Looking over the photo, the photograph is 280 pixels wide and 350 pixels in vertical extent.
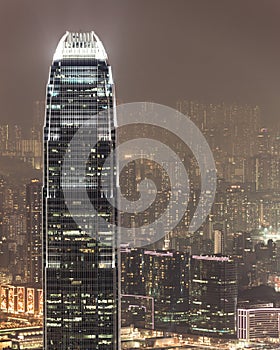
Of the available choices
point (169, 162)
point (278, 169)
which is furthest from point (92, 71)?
point (278, 169)

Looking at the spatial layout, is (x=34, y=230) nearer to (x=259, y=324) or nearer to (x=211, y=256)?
(x=211, y=256)

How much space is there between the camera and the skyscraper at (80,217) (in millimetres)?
5242

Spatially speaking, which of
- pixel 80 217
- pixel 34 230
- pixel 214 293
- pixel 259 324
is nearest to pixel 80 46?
pixel 80 217

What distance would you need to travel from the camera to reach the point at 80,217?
17.2ft

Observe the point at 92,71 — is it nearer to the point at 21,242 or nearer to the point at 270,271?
the point at 21,242

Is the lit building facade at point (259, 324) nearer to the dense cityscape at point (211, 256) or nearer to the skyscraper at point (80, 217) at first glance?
the dense cityscape at point (211, 256)

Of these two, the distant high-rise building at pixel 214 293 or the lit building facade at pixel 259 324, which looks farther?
the distant high-rise building at pixel 214 293

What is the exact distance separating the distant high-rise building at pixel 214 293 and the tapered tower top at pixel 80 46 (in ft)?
3.69

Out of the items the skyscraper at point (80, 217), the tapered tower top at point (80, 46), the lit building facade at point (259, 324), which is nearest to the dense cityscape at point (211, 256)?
the lit building facade at point (259, 324)

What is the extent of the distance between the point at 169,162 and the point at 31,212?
67cm

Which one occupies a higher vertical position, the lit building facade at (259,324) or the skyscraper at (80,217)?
the skyscraper at (80,217)

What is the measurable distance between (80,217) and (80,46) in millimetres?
733

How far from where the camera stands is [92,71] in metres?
5.31

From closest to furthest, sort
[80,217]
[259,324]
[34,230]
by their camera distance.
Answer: [80,217], [34,230], [259,324]
